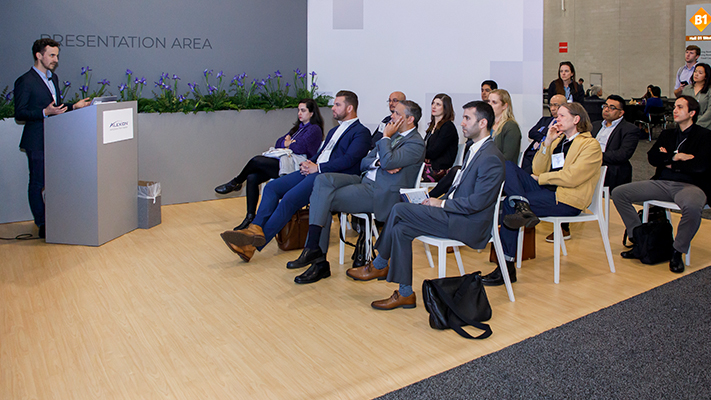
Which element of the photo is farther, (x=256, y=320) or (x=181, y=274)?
(x=181, y=274)

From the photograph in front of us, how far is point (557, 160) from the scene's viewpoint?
442cm

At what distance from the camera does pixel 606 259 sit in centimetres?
478

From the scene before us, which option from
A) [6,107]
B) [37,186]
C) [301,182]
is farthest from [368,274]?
[6,107]

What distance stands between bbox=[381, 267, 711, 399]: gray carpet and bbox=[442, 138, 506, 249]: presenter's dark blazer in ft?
2.10

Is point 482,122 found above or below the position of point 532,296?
above

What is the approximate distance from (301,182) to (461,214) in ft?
4.97

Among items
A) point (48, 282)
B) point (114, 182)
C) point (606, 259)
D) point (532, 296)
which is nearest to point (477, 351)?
point (532, 296)

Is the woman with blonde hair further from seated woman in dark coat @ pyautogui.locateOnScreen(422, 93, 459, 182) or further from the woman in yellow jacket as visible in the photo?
the woman in yellow jacket

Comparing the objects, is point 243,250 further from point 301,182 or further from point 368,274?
point 368,274

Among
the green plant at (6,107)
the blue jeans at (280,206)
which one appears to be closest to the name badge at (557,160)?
the blue jeans at (280,206)

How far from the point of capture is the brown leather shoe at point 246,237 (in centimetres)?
441

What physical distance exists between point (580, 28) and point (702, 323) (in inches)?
383

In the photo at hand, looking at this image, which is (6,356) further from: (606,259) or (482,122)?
(606,259)

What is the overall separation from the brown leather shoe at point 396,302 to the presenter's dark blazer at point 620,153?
259 centimetres
